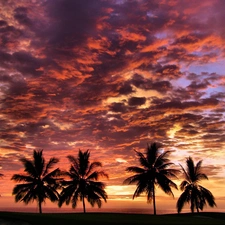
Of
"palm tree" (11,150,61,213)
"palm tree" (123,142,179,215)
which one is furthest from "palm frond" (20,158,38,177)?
"palm tree" (123,142,179,215)

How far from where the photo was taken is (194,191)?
1940 inches

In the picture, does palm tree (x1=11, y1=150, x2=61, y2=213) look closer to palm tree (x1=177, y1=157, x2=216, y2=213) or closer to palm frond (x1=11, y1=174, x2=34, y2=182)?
palm frond (x1=11, y1=174, x2=34, y2=182)

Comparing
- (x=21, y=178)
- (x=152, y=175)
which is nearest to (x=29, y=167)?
(x=21, y=178)

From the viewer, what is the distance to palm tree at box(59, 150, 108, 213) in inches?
1838

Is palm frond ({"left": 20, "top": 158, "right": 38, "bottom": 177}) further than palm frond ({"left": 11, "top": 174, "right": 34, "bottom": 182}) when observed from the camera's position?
Yes

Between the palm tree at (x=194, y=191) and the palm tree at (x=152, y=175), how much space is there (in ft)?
21.5

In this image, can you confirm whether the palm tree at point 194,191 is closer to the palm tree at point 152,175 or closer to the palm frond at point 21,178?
the palm tree at point 152,175

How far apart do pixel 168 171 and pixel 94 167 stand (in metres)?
11.2

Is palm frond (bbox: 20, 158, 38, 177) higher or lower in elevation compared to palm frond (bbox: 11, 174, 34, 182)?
higher

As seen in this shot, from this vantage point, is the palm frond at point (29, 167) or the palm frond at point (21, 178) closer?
the palm frond at point (21, 178)

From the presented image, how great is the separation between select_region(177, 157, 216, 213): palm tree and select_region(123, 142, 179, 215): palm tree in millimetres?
6554

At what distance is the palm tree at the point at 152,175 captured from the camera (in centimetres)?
4291

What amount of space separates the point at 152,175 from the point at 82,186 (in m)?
10.5

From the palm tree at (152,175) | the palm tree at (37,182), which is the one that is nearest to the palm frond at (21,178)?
the palm tree at (37,182)
